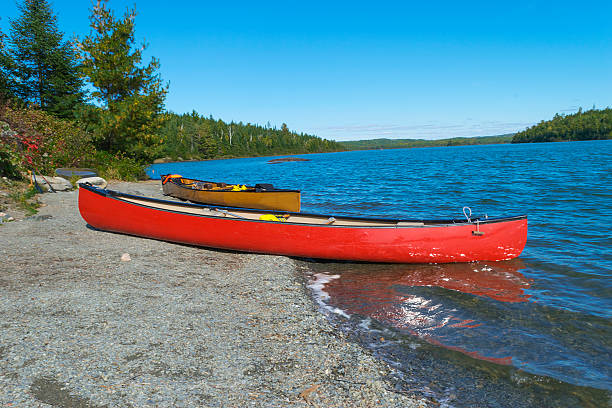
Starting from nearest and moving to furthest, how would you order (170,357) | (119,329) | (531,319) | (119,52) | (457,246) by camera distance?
(170,357) → (119,329) → (531,319) → (457,246) → (119,52)

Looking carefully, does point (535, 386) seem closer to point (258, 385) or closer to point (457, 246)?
point (258, 385)

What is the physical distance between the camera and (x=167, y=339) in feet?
14.9

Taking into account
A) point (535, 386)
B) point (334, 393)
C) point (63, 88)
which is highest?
point (63, 88)

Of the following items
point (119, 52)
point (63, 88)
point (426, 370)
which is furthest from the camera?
point (63, 88)

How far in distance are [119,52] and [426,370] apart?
25.5 metres

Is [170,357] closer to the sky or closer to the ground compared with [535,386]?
closer to the sky

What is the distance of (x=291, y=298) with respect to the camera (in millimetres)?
6270

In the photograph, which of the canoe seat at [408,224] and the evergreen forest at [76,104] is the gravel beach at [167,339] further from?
the evergreen forest at [76,104]

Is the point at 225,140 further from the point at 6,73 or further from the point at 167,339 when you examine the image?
the point at 167,339

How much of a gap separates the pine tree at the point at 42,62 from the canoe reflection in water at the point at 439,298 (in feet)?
97.5

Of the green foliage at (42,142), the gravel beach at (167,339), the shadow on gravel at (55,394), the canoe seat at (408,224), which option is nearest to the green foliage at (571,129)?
the canoe seat at (408,224)

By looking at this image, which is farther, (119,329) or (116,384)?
(119,329)

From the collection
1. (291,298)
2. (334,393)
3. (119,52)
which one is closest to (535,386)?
(334,393)

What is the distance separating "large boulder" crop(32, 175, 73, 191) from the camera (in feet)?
51.3
